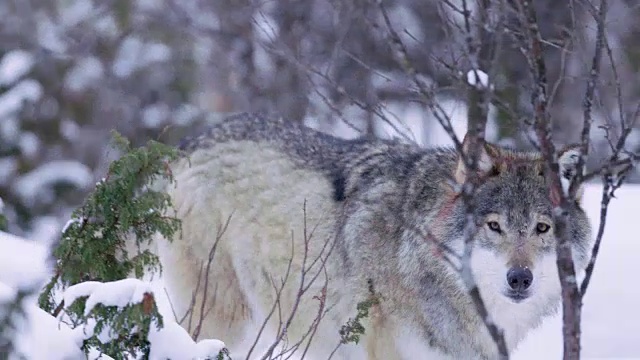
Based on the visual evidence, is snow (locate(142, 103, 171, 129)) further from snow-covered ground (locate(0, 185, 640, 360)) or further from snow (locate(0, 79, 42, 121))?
snow-covered ground (locate(0, 185, 640, 360))

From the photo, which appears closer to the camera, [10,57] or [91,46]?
[10,57]

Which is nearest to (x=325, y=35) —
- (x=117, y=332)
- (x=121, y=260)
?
(x=121, y=260)

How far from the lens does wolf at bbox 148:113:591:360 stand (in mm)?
4977

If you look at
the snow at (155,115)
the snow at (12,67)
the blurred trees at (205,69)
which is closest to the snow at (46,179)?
the blurred trees at (205,69)

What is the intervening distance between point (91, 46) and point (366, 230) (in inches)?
337

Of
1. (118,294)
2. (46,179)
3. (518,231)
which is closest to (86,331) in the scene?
(118,294)

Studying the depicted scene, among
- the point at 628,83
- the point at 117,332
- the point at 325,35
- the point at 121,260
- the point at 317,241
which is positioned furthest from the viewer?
the point at 628,83

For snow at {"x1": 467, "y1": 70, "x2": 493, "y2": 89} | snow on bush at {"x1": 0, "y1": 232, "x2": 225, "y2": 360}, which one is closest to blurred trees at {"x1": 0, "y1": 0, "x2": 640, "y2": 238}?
snow at {"x1": 467, "y1": 70, "x2": 493, "y2": 89}

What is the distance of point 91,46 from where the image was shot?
13414 mm

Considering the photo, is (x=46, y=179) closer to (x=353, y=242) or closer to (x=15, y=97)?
(x=15, y=97)

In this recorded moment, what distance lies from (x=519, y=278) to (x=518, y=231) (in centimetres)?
26

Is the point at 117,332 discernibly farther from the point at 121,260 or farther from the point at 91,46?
the point at 91,46

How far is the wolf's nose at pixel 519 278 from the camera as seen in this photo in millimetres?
Result: 4727

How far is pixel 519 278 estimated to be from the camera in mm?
4719
